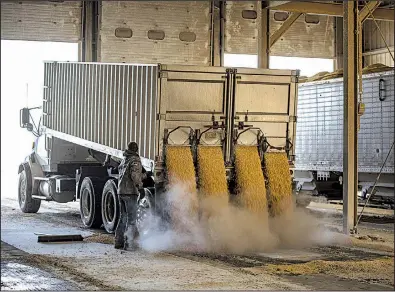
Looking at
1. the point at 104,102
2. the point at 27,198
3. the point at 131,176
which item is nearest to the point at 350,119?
the point at 104,102

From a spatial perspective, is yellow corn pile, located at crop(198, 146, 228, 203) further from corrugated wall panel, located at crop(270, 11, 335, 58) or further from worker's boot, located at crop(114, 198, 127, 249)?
corrugated wall panel, located at crop(270, 11, 335, 58)

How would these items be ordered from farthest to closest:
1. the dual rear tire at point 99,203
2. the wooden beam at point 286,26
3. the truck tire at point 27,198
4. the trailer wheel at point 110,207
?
the wooden beam at point 286,26 → the truck tire at point 27,198 → the dual rear tire at point 99,203 → the trailer wheel at point 110,207

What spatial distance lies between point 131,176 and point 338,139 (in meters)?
8.32

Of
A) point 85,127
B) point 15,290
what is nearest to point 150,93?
point 85,127

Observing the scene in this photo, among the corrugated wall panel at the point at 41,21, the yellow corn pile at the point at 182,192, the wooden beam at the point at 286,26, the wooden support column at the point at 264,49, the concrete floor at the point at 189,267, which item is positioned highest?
the corrugated wall panel at the point at 41,21

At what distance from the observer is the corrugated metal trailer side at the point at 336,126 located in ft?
56.9

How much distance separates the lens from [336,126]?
18.9m

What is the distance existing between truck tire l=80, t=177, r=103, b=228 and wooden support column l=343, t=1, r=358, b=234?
5.13 meters

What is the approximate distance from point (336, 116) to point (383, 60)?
11417mm

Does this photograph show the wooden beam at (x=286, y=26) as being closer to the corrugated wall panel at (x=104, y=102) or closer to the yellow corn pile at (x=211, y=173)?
the corrugated wall panel at (x=104, y=102)

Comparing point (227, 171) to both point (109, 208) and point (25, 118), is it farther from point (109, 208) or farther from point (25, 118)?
point (25, 118)

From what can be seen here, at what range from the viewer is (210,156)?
1300cm

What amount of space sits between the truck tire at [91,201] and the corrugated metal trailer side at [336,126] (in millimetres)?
6578

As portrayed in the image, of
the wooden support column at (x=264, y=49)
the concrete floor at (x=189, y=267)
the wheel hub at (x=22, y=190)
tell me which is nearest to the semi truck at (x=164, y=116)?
the concrete floor at (x=189, y=267)
